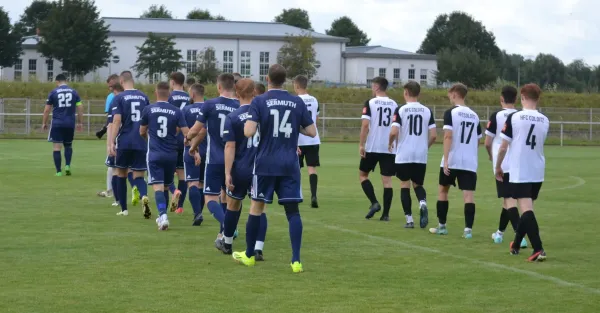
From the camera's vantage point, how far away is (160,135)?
13148 millimetres

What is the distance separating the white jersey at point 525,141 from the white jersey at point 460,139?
64.5 inches

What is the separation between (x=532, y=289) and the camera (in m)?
9.04

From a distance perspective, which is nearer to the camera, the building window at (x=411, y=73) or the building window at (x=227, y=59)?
the building window at (x=227, y=59)

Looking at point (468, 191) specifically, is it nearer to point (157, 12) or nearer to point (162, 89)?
point (162, 89)

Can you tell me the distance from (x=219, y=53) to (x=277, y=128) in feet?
266

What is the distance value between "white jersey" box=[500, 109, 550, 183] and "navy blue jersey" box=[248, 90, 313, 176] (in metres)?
2.46

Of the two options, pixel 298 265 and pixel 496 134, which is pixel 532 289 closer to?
pixel 298 265

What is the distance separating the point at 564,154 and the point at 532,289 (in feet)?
93.0

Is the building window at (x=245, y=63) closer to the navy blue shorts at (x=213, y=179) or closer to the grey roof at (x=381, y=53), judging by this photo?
the grey roof at (x=381, y=53)

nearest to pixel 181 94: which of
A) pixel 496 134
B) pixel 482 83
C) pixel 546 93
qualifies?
pixel 496 134

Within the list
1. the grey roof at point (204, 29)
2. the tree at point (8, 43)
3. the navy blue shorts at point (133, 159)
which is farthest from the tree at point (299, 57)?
the navy blue shorts at point (133, 159)

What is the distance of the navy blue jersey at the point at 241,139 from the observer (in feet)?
33.7

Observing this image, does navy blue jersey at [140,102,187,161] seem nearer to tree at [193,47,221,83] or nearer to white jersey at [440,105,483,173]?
white jersey at [440,105,483,173]

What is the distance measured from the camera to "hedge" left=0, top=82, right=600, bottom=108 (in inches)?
A: 2299
